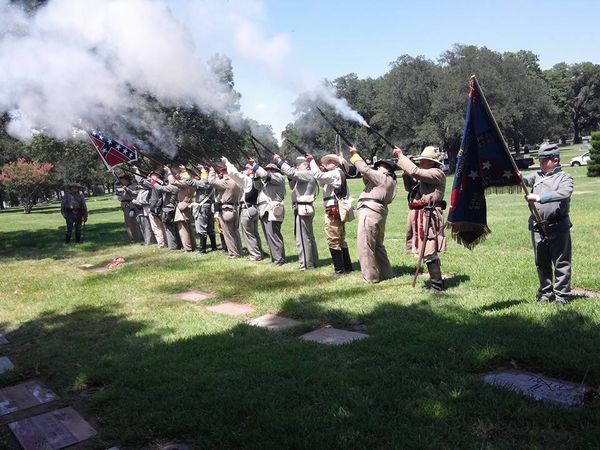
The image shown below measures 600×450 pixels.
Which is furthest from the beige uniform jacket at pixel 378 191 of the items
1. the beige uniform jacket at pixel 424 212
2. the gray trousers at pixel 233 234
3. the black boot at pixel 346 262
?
the gray trousers at pixel 233 234

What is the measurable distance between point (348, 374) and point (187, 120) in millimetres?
13347

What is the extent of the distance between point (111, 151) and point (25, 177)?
1151 inches

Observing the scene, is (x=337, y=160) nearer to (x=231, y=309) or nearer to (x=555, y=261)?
(x=231, y=309)

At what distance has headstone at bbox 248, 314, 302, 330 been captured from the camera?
22.7ft

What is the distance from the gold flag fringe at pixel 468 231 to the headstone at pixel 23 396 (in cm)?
473

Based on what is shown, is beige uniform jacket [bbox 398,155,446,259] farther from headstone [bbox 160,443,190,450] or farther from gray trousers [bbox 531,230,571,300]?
headstone [bbox 160,443,190,450]

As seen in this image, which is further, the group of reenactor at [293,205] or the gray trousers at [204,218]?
the gray trousers at [204,218]

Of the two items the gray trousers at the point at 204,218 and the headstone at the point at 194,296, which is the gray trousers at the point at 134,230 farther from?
the headstone at the point at 194,296

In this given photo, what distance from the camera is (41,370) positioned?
6.00 metres

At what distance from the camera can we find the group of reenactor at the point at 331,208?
261 inches

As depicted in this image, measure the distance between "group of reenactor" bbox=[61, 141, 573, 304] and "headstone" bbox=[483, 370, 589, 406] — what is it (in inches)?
86.4

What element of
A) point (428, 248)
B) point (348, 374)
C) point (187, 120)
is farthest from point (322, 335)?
point (187, 120)

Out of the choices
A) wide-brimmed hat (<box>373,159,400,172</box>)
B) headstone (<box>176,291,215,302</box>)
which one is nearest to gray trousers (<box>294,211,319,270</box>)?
wide-brimmed hat (<box>373,159,400,172</box>)

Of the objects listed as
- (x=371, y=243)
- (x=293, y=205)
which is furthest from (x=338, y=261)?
(x=293, y=205)
